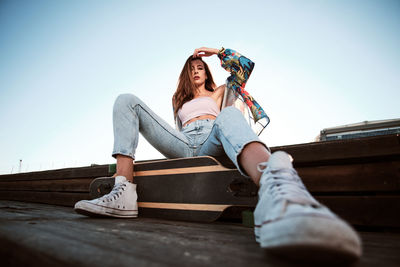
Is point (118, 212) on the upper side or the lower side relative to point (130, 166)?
lower

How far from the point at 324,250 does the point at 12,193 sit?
390cm

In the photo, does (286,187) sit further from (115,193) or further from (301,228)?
(115,193)

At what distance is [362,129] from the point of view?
28.3 ft

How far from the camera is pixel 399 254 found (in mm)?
436

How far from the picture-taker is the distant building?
305 inches

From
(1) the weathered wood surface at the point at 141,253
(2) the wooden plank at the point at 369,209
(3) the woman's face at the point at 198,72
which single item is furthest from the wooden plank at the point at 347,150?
(3) the woman's face at the point at 198,72

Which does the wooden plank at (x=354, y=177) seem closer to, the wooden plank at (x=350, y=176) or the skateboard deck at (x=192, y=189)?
the wooden plank at (x=350, y=176)

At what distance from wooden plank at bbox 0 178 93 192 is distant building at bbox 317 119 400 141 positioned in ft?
29.3

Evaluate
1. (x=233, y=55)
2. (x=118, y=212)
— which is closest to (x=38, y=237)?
(x=118, y=212)

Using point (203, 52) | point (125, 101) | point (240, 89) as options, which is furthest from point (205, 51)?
point (125, 101)

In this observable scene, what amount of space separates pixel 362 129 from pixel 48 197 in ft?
35.2

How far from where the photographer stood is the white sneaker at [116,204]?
931 mm

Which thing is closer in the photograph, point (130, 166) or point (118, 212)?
point (118, 212)

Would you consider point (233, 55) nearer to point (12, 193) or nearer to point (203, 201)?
point (203, 201)
